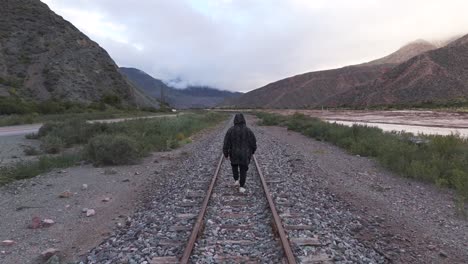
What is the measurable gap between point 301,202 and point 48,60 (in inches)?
2449

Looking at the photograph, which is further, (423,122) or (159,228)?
(423,122)

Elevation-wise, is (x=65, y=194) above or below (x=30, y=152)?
below

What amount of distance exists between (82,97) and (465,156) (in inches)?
2302

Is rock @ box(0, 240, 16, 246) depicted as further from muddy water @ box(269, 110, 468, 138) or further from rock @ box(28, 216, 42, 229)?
muddy water @ box(269, 110, 468, 138)

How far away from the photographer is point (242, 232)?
649cm

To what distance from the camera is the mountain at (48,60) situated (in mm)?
55250

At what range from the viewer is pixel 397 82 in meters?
105

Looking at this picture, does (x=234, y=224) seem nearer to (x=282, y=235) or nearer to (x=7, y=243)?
(x=282, y=235)

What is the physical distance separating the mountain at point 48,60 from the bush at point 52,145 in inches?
1315

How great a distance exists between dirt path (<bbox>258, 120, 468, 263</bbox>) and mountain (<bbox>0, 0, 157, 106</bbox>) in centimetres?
4688

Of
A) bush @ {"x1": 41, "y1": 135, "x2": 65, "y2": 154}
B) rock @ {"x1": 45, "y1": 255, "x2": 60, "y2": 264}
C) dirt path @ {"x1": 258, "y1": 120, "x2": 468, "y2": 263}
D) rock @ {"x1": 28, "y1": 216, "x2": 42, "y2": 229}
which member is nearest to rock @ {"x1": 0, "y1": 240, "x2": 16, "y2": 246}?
rock @ {"x1": 28, "y1": 216, "x2": 42, "y2": 229}

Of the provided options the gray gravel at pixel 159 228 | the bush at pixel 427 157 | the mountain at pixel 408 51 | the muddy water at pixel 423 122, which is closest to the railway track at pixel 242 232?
the gray gravel at pixel 159 228

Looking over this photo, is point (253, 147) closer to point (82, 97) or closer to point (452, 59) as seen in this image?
point (82, 97)

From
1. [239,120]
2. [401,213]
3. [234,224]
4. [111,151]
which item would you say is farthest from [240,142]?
[111,151]
